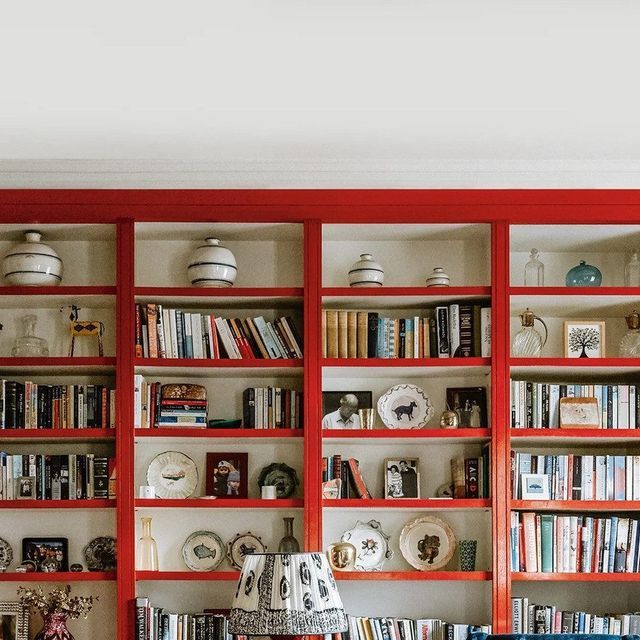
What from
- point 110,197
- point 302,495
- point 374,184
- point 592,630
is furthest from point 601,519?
point 110,197

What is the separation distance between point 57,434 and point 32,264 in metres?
0.75

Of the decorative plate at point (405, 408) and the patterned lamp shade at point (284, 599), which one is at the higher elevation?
the decorative plate at point (405, 408)

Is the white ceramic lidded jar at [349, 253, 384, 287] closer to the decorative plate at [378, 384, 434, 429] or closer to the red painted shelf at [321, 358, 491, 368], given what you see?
the red painted shelf at [321, 358, 491, 368]

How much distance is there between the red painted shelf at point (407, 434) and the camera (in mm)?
4590

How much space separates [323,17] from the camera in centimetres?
314

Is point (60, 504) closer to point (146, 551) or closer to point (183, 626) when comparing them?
point (146, 551)

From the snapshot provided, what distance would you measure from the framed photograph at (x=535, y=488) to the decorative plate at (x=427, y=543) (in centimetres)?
38

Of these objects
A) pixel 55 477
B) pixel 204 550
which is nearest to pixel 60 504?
pixel 55 477

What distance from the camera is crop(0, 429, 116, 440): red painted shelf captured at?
4562 millimetres

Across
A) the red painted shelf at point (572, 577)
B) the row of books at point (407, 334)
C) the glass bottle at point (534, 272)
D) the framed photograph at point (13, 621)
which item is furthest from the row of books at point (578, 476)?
the framed photograph at point (13, 621)

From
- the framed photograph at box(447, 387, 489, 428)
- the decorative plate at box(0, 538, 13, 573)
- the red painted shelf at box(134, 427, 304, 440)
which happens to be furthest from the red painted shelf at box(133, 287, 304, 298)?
the decorative plate at box(0, 538, 13, 573)

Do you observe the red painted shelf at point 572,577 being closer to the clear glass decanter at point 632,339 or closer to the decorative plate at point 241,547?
the clear glass decanter at point 632,339

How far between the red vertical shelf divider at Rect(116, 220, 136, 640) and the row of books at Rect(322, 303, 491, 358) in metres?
0.85

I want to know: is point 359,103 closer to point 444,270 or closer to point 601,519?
point 444,270
